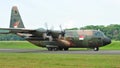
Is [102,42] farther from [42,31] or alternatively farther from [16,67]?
[16,67]

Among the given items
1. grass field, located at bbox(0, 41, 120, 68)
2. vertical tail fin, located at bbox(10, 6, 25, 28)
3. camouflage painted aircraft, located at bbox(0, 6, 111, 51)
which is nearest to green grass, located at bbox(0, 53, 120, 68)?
grass field, located at bbox(0, 41, 120, 68)

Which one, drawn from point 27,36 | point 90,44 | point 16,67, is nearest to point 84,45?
point 90,44

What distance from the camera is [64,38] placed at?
5444 centimetres

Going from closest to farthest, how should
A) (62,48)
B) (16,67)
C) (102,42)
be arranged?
(16,67) < (102,42) < (62,48)

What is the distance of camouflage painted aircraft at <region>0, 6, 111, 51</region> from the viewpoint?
173ft

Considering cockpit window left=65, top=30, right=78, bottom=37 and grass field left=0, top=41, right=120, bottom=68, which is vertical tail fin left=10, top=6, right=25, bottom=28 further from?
grass field left=0, top=41, right=120, bottom=68

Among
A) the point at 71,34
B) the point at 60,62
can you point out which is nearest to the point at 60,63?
the point at 60,62

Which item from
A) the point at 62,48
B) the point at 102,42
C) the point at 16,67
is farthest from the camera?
the point at 62,48

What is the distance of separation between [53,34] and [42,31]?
2334 millimetres

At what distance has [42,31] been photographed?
53.0 metres

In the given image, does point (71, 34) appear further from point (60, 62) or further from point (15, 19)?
point (60, 62)

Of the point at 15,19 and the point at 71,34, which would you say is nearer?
the point at 71,34

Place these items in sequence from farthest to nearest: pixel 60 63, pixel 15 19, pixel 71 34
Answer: pixel 15 19, pixel 71 34, pixel 60 63

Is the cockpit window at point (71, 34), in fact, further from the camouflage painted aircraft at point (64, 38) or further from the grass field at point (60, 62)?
the grass field at point (60, 62)
